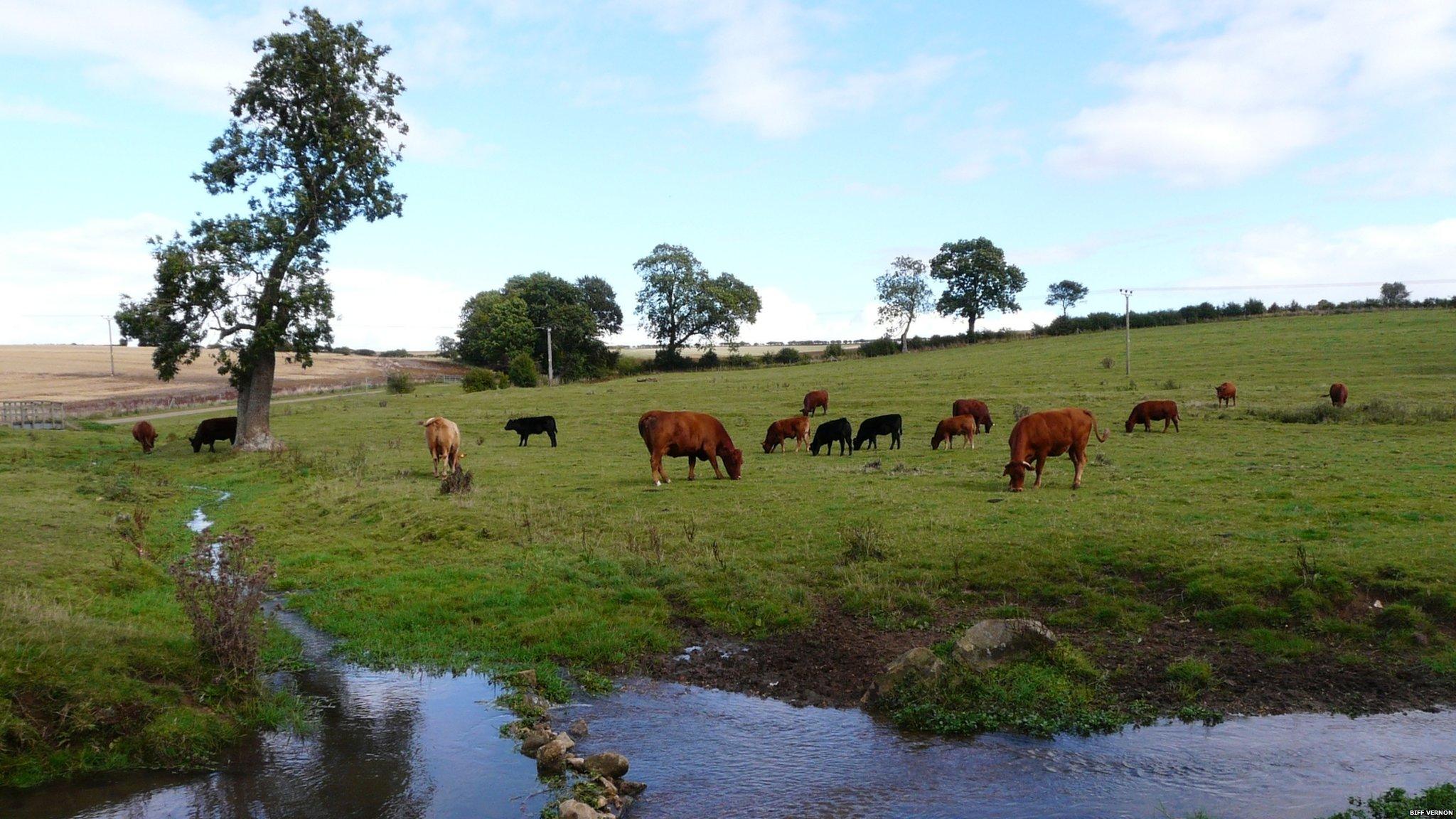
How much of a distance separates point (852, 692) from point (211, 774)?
6214 millimetres

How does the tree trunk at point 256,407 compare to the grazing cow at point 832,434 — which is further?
the tree trunk at point 256,407

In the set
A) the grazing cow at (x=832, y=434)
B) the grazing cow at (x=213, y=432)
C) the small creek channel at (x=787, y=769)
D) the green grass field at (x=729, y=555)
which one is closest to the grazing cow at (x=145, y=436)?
the grazing cow at (x=213, y=432)

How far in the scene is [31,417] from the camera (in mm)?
43000

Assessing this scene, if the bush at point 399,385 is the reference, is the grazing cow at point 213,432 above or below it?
below

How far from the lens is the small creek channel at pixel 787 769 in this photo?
7.45 metres

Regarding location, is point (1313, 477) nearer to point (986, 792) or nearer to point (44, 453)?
point (986, 792)

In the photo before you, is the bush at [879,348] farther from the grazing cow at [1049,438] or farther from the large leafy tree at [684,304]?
the grazing cow at [1049,438]

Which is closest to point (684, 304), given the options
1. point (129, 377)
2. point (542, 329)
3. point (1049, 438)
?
point (542, 329)

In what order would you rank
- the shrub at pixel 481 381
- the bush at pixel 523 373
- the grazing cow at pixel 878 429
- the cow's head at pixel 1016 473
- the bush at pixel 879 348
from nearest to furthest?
1. the cow's head at pixel 1016 473
2. the grazing cow at pixel 878 429
3. the shrub at pixel 481 381
4. the bush at pixel 523 373
5. the bush at pixel 879 348

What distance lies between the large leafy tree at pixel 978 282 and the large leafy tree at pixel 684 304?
2409cm

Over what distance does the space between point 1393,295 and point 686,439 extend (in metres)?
106

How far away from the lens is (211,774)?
812 cm

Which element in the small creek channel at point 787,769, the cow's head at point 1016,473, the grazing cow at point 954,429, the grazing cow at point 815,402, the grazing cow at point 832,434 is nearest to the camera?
the small creek channel at point 787,769

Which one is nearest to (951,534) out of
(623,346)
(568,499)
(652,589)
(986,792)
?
(652,589)
